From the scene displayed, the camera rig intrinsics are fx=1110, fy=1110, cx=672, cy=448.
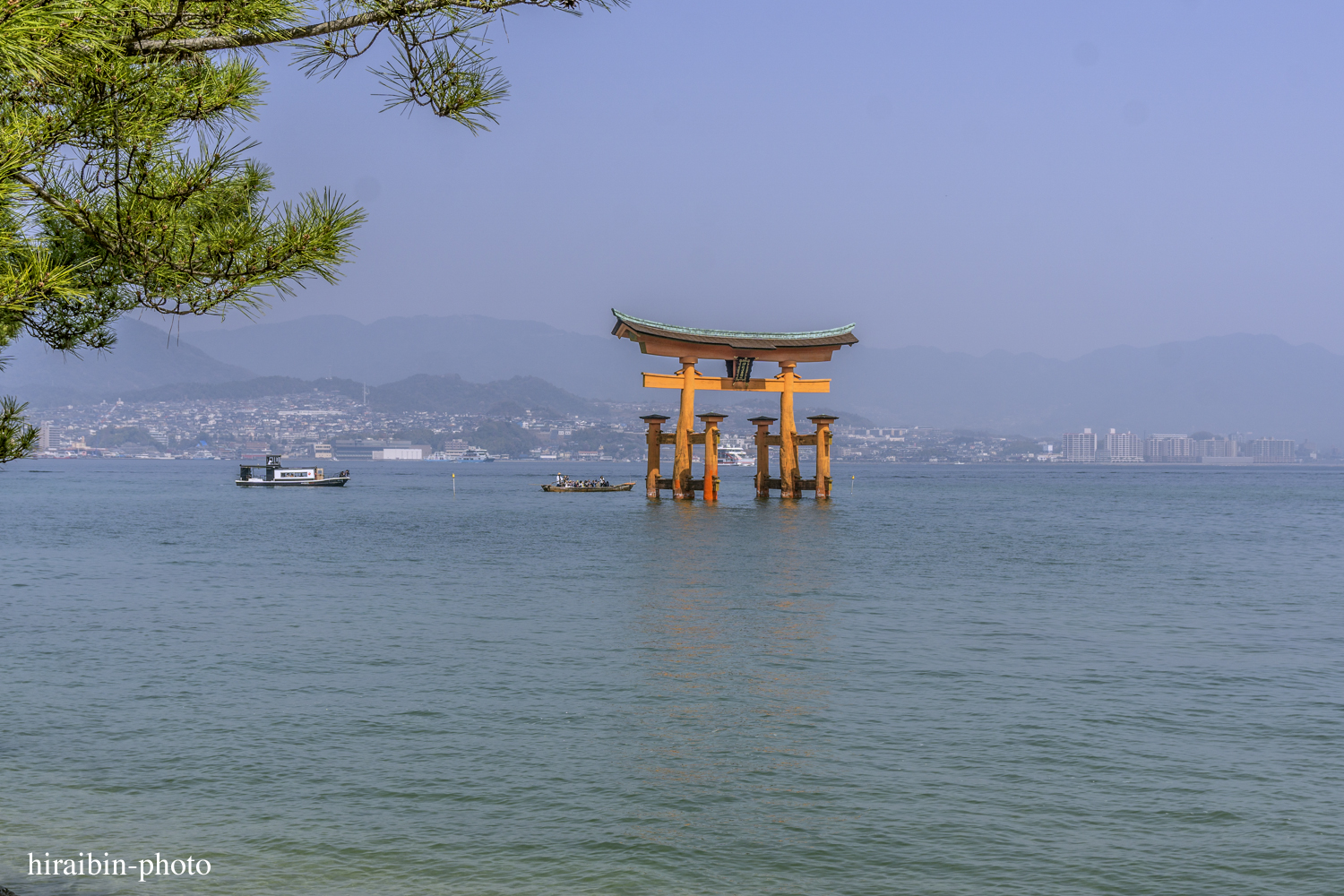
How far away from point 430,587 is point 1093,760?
1630 cm

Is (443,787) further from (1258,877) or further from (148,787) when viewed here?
(1258,877)

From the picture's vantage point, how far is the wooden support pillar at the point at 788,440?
47719 millimetres

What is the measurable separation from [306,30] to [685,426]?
41.1 m

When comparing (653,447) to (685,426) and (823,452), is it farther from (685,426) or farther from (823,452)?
(823,452)

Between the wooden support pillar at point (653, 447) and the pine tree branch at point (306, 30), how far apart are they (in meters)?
41.2

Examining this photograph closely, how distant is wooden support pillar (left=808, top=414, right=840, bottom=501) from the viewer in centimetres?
5081

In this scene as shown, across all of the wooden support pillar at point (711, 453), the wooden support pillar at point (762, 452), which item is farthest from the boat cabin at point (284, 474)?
the wooden support pillar at point (711, 453)

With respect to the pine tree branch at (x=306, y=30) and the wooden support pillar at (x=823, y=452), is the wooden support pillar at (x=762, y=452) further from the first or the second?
the pine tree branch at (x=306, y=30)

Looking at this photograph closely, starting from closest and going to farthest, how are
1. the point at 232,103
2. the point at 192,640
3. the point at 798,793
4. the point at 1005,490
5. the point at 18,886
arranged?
the point at 232,103 < the point at 18,886 < the point at 798,793 < the point at 192,640 < the point at 1005,490

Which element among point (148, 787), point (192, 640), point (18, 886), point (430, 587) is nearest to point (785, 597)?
point (430, 587)

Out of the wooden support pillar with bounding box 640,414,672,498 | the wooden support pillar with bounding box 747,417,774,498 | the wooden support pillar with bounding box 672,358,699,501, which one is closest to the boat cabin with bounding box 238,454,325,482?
the wooden support pillar with bounding box 640,414,672,498

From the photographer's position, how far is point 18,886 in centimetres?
719

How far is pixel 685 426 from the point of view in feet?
154

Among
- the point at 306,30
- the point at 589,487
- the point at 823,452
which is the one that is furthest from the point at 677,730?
the point at 589,487
